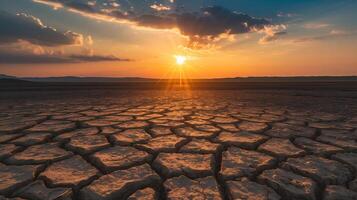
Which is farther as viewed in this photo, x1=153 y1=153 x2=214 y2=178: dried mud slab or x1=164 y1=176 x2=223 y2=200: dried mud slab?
x1=153 y1=153 x2=214 y2=178: dried mud slab

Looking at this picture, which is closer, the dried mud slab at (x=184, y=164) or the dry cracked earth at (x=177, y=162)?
the dry cracked earth at (x=177, y=162)

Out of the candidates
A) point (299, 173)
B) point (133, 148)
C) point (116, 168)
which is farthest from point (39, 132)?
point (299, 173)

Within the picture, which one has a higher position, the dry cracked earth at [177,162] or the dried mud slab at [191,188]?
the dry cracked earth at [177,162]

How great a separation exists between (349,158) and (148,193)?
4.39ft

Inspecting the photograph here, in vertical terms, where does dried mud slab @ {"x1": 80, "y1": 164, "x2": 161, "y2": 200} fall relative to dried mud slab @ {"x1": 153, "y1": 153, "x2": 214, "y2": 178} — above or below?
below

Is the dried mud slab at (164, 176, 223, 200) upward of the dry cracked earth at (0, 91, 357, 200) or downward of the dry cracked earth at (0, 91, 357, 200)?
downward

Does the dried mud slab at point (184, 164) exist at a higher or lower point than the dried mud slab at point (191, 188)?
higher

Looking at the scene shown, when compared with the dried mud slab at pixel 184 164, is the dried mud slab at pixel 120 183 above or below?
below

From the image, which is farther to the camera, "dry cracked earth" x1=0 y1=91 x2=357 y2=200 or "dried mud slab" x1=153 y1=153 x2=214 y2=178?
"dried mud slab" x1=153 y1=153 x2=214 y2=178

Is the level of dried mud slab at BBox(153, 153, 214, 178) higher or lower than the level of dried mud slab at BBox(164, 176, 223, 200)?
higher

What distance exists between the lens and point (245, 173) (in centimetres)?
143

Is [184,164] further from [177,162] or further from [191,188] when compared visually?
[191,188]

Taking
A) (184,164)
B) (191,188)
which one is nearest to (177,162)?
(184,164)

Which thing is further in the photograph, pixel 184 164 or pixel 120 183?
pixel 184 164
